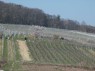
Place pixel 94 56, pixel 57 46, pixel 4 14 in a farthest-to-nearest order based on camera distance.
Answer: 1. pixel 4 14
2. pixel 57 46
3. pixel 94 56

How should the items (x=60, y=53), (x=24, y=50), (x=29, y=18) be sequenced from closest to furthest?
(x=24, y=50)
(x=60, y=53)
(x=29, y=18)

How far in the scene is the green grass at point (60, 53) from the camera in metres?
26.0

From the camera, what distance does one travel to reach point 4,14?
67125 millimetres

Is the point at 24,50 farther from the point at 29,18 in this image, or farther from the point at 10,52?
the point at 29,18

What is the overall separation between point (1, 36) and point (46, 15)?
51420 millimetres

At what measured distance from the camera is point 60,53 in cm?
2952

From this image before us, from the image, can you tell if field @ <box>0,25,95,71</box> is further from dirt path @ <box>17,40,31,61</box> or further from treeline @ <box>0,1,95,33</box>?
treeline @ <box>0,1,95,33</box>

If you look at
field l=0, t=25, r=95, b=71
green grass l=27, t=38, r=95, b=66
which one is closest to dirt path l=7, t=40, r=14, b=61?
field l=0, t=25, r=95, b=71

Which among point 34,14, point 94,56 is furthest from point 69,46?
point 34,14

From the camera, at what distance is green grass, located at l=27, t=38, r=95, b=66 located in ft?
85.2

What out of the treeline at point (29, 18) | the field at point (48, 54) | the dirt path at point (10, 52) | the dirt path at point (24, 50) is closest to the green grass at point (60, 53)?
the field at point (48, 54)

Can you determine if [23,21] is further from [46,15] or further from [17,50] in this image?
[17,50]

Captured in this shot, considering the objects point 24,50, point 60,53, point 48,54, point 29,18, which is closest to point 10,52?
point 24,50

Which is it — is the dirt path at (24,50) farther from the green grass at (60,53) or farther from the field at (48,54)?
the green grass at (60,53)
